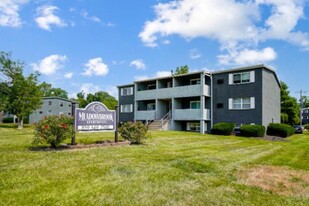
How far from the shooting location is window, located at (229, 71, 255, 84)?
2616 centimetres

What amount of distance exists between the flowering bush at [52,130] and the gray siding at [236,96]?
1939 centimetres

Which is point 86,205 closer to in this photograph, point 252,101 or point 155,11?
point 155,11

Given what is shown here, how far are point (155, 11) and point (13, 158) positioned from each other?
11.0 m

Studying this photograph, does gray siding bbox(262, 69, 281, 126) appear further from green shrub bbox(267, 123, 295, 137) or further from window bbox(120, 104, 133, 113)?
window bbox(120, 104, 133, 113)

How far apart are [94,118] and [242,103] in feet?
58.9

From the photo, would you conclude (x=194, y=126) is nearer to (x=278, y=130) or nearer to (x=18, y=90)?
(x=278, y=130)

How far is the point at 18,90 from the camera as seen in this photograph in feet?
117

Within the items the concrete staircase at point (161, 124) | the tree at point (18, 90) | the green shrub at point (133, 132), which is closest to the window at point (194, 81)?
the concrete staircase at point (161, 124)

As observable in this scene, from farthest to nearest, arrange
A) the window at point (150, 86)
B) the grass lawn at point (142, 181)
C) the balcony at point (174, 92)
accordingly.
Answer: the window at point (150, 86)
the balcony at point (174, 92)
the grass lawn at point (142, 181)

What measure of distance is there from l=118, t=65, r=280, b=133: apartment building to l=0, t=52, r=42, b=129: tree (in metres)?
13.6

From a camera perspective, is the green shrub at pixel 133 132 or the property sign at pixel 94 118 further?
the green shrub at pixel 133 132

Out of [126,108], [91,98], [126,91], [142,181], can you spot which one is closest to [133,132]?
[142,181]

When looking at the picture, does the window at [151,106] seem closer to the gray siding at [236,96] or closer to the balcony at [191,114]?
the balcony at [191,114]

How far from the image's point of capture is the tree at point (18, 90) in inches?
1409
